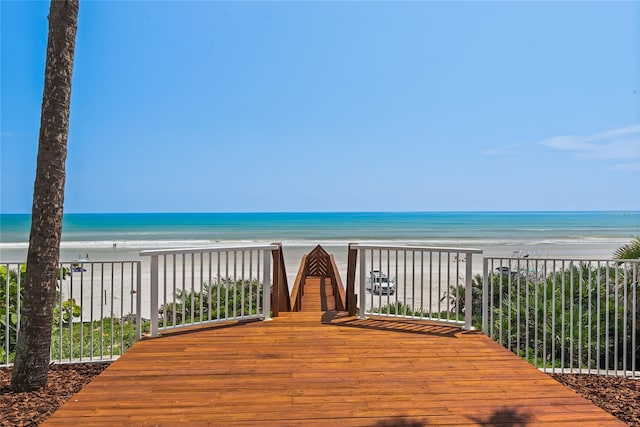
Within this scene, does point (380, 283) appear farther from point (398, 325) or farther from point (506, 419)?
point (506, 419)

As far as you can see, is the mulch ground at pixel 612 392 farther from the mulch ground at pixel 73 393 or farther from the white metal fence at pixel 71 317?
the white metal fence at pixel 71 317

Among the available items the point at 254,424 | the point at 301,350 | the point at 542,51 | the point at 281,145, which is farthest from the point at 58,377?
the point at 281,145

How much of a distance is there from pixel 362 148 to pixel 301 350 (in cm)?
5963

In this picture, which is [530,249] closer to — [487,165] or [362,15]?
[362,15]

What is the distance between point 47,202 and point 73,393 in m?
1.81

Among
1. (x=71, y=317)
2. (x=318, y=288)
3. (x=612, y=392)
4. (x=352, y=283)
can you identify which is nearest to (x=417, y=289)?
(x=318, y=288)

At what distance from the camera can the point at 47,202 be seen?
11.9ft

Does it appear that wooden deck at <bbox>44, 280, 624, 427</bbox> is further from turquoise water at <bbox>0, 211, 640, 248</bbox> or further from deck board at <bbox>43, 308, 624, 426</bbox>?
turquoise water at <bbox>0, 211, 640, 248</bbox>

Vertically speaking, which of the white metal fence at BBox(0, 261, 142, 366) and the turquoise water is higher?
the white metal fence at BBox(0, 261, 142, 366)

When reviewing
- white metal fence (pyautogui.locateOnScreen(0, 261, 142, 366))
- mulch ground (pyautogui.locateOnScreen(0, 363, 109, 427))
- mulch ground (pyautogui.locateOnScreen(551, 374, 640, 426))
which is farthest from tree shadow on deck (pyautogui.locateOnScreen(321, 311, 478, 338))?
mulch ground (pyautogui.locateOnScreen(0, 363, 109, 427))

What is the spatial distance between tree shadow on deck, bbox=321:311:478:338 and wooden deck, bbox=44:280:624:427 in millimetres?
137

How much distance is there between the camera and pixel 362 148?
6200 cm

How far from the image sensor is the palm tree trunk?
11.9ft

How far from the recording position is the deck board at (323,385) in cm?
252
